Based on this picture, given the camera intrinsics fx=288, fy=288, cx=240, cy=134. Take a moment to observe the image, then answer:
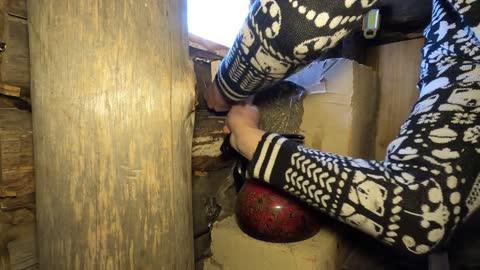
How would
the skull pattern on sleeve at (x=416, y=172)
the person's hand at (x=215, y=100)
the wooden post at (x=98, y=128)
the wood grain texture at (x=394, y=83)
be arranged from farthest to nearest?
the wood grain texture at (x=394, y=83)
the person's hand at (x=215, y=100)
the skull pattern on sleeve at (x=416, y=172)
the wooden post at (x=98, y=128)

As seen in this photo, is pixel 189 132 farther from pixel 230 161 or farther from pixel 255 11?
pixel 230 161

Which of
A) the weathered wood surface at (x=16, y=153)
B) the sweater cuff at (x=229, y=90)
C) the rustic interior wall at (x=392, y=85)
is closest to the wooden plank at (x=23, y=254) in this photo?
the weathered wood surface at (x=16, y=153)

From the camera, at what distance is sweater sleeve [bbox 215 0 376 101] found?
21.2 inches

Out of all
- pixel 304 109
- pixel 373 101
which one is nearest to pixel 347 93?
pixel 304 109

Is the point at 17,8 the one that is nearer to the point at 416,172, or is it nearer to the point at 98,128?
the point at 98,128

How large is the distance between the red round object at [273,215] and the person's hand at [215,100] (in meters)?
0.26

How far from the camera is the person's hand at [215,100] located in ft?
2.69

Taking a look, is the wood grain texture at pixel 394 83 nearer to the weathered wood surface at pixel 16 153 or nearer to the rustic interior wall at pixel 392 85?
the rustic interior wall at pixel 392 85

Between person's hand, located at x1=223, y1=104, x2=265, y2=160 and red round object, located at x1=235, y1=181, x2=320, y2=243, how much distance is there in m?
0.19

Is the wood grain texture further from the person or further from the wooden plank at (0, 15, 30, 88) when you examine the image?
the wooden plank at (0, 15, 30, 88)

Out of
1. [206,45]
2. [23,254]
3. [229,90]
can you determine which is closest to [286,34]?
[229,90]

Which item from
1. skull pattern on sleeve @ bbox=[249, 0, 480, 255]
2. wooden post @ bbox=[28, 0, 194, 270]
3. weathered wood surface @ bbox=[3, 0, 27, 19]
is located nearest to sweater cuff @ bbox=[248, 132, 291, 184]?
skull pattern on sleeve @ bbox=[249, 0, 480, 255]

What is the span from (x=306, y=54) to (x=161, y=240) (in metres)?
0.46

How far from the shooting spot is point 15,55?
1.77 ft
